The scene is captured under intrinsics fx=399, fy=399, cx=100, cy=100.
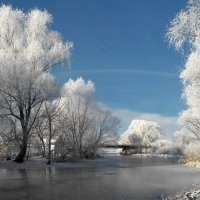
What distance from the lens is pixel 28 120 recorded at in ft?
140

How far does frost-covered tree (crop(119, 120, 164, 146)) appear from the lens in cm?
13988

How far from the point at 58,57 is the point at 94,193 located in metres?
27.6

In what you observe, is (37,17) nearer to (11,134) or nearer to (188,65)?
(11,134)

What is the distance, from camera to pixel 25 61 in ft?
136

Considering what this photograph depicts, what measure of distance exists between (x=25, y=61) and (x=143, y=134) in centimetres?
10466

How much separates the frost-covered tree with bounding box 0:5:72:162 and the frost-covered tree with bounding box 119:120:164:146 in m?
96.1

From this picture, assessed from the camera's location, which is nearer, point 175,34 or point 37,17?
point 175,34

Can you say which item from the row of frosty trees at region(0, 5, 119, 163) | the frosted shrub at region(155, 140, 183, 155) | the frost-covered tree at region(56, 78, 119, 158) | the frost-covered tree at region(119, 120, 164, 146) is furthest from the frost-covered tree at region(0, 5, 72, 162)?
the frost-covered tree at region(119, 120, 164, 146)

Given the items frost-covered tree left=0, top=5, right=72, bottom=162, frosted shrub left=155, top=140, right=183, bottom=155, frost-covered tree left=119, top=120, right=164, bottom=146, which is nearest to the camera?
frost-covered tree left=0, top=5, right=72, bottom=162

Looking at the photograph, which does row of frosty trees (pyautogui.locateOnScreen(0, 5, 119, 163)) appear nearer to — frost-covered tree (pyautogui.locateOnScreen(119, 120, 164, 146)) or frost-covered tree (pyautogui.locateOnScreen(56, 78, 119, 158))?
frost-covered tree (pyautogui.locateOnScreen(56, 78, 119, 158))

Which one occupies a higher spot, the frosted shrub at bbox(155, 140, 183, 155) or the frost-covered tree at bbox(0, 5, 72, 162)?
the frost-covered tree at bbox(0, 5, 72, 162)

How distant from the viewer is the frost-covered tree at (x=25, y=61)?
4056 centimetres

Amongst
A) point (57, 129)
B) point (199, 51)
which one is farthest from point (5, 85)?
point (199, 51)

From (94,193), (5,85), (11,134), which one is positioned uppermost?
(5,85)
